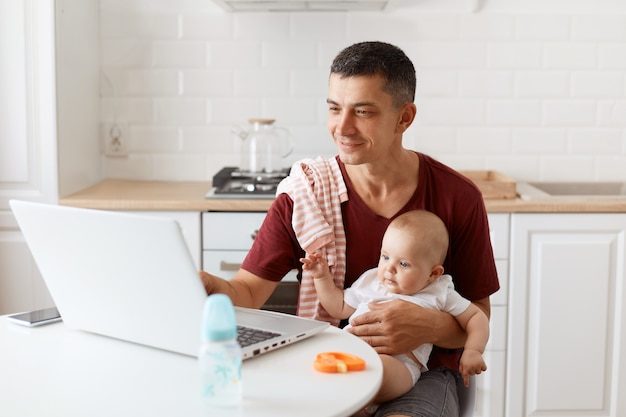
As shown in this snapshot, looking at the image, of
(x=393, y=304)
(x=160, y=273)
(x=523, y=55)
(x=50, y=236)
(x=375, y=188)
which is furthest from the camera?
(x=523, y=55)

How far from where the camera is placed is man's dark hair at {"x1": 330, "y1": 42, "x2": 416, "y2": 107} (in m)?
1.87

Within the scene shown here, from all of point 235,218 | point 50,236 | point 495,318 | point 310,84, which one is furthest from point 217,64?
point 50,236

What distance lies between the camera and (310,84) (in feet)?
10.9

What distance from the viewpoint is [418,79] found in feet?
10.8

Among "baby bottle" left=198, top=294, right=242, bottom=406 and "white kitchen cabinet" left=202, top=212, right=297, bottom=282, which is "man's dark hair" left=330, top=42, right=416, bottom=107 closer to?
"baby bottle" left=198, top=294, right=242, bottom=406

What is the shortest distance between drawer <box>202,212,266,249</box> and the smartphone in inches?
45.9

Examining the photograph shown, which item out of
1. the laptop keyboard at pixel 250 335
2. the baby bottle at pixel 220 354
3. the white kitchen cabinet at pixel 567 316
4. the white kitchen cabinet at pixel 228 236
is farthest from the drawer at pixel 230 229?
the baby bottle at pixel 220 354

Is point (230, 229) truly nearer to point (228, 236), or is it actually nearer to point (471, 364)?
point (228, 236)

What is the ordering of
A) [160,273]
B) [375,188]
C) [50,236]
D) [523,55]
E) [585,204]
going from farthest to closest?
[523,55], [585,204], [375,188], [50,236], [160,273]

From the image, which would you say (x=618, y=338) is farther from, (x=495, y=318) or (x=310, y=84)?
(x=310, y=84)

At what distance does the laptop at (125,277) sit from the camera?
4.17 ft

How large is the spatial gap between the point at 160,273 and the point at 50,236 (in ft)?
0.77

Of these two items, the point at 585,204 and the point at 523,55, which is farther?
the point at 523,55

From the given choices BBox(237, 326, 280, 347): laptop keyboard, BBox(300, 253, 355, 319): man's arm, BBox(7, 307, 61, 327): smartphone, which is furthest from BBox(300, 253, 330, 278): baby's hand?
BBox(7, 307, 61, 327): smartphone
